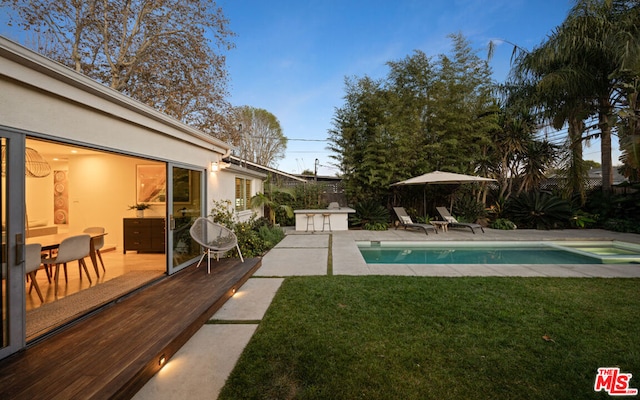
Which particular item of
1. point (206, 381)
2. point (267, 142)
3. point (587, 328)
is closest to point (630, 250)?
point (587, 328)

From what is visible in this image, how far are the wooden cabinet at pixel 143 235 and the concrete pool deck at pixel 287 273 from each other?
2666mm

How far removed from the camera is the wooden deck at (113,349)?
1.74m

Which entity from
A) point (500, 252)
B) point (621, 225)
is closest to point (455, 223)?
point (500, 252)

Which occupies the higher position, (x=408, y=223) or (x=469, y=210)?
(x=469, y=210)

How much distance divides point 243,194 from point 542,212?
1125 cm

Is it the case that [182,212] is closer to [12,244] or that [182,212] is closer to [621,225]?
[12,244]

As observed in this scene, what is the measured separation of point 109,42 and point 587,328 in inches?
587

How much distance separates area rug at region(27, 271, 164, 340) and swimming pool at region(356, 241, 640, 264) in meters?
4.76

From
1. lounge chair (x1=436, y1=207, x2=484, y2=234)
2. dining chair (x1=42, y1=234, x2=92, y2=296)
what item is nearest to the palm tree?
lounge chair (x1=436, y1=207, x2=484, y2=234)

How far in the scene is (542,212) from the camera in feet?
33.5

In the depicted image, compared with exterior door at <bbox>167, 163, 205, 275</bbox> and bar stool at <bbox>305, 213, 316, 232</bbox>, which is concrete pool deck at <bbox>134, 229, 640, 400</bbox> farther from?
exterior door at <bbox>167, 163, 205, 275</bbox>

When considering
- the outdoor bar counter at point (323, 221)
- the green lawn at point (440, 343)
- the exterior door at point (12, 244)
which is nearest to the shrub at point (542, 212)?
the outdoor bar counter at point (323, 221)

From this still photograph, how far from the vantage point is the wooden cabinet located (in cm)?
633

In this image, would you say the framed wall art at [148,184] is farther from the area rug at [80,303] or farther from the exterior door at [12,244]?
the exterior door at [12,244]
